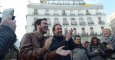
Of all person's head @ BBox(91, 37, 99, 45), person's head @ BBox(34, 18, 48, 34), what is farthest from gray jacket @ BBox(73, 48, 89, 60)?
person's head @ BBox(34, 18, 48, 34)

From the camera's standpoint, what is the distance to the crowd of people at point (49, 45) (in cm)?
187

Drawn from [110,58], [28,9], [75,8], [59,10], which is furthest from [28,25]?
[110,58]

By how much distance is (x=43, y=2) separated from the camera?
58.3 meters

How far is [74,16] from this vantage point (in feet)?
179

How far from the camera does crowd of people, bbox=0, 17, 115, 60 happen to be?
6.14 feet

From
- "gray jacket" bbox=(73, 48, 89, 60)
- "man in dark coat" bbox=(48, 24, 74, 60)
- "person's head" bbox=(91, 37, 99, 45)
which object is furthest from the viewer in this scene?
"person's head" bbox=(91, 37, 99, 45)

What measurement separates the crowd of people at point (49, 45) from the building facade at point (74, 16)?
44354mm

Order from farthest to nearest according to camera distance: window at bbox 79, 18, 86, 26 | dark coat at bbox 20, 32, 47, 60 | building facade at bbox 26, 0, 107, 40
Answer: window at bbox 79, 18, 86, 26, building facade at bbox 26, 0, 107, 40, dark coat at bbox 20, 32, 47, 60

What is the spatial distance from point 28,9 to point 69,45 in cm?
4874

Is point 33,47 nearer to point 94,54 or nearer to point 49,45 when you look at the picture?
point 49,45

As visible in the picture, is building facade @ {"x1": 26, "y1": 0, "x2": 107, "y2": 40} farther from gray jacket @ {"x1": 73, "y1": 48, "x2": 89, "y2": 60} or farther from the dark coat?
the dark coat

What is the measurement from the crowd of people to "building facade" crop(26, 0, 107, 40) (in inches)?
1746

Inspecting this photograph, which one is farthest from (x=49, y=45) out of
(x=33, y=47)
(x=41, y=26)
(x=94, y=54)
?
(x=94, y=54)

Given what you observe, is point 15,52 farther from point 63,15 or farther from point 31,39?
point 63,15
